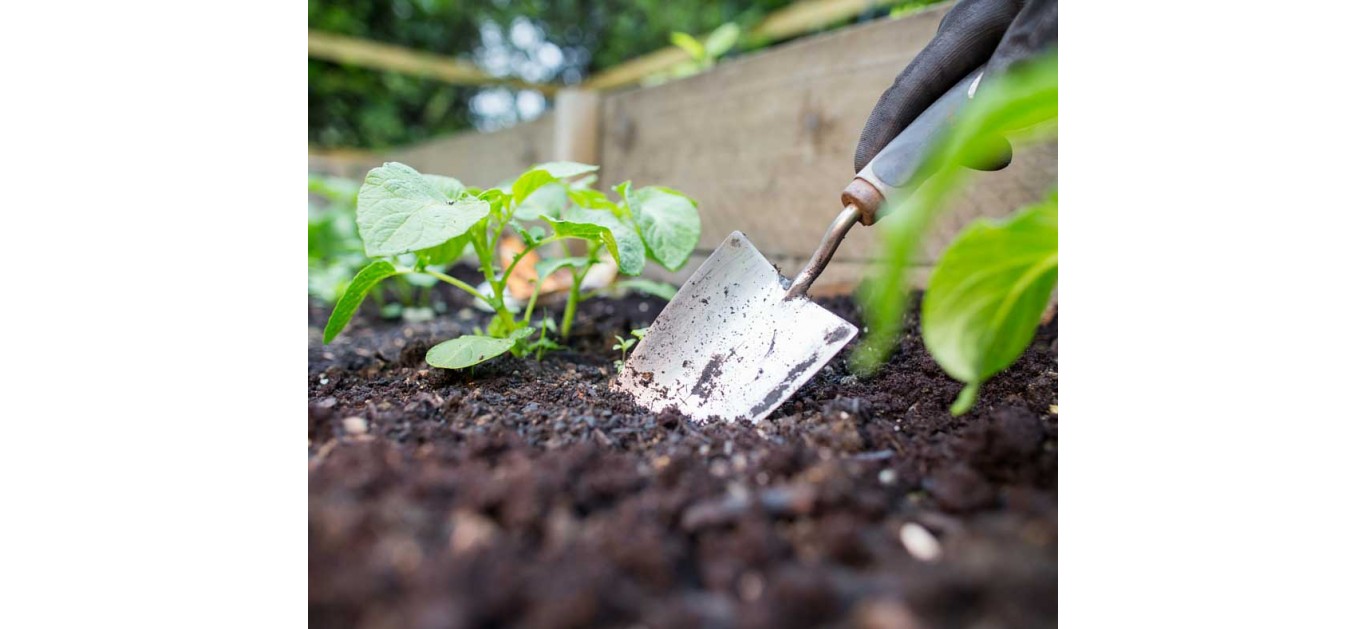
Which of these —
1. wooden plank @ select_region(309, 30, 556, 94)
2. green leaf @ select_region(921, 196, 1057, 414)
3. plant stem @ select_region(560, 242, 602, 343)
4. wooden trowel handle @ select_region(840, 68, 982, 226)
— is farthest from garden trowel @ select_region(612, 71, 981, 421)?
wooden plank @ select_region(309, 30, 556, 94)

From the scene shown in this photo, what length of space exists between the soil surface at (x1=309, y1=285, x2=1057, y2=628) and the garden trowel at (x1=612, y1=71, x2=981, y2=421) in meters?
0.07

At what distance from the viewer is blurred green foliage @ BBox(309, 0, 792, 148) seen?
18.9 feet

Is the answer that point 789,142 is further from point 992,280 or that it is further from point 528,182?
point 992,280

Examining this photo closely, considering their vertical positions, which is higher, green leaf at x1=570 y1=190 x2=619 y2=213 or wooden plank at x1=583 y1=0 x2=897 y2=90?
wooden plank at x1=583 y1=0 x2=897 y2=90

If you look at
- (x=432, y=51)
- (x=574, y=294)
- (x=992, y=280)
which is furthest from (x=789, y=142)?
(x=432, y=51)

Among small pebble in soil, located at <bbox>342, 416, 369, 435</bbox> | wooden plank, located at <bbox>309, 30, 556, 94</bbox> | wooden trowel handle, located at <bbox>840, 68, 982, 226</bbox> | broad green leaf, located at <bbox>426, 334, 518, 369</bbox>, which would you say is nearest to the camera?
small pebble in soil, located at <bbox>342, 416, 369, 435</bbox>

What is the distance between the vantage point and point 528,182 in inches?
50.7

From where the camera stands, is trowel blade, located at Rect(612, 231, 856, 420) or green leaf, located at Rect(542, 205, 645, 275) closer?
trowel blade, located at Rect(612, 231, 856, 420)

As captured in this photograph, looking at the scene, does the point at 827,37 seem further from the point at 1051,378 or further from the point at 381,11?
the point at 381,11

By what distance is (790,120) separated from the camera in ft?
6.73

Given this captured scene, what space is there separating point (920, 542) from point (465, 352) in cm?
82

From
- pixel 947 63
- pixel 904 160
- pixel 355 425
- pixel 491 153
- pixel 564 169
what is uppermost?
pixel 947 63

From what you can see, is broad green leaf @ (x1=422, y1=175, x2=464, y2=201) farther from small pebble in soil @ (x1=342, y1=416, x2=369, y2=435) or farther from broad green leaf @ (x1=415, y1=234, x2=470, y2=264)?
small pebble in soil @ (x1=342, y1=416, x2=369, y2=435)
